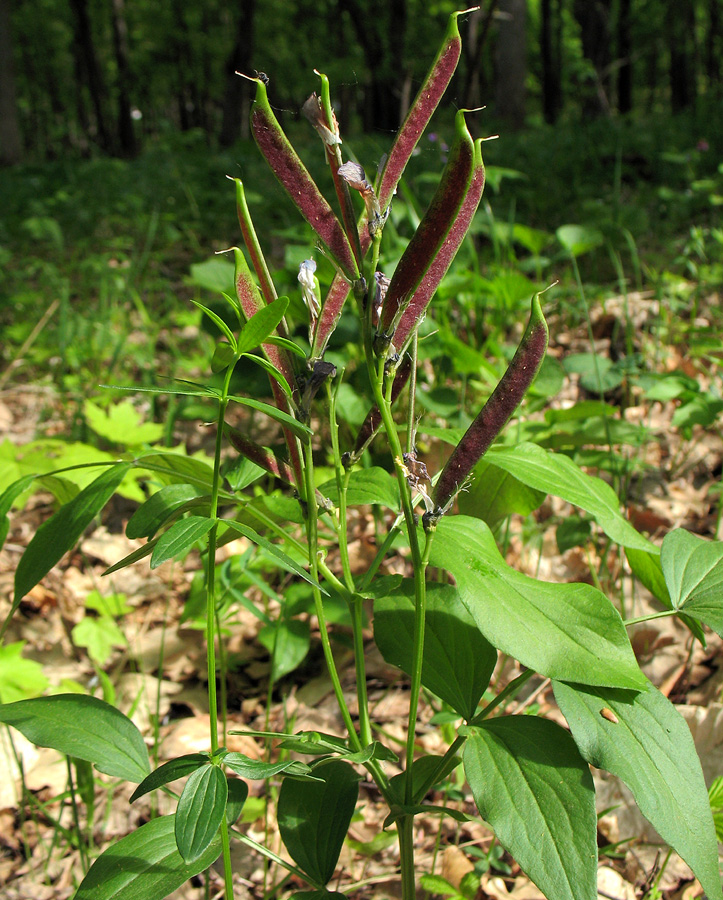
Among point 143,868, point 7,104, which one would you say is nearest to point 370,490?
point 143,868

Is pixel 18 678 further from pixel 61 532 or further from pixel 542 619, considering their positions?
pixel 542 619

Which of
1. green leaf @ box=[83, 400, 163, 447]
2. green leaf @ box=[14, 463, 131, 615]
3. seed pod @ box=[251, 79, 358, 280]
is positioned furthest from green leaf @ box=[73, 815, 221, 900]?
green leaf @ box=[83, 400, 163, 447]

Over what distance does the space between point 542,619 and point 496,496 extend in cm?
39

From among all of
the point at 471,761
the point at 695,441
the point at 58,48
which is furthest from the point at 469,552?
the point at 58,48

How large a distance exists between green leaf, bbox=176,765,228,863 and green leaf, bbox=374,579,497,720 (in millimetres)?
307

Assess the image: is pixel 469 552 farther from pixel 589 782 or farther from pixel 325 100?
pixel 325 100

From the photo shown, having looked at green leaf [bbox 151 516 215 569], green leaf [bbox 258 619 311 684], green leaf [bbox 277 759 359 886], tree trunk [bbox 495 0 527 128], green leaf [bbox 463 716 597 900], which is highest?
tree trunk [bbox 495 0 527 128]

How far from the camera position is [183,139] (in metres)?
11.0

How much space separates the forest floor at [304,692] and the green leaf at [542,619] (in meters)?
0.31

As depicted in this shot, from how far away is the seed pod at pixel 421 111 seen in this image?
0.70 metres

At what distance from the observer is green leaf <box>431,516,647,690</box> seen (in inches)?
28.1

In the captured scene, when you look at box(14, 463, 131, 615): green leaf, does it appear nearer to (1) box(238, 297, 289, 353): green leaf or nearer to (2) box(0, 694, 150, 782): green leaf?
(2) box(0, 694, 150, 782): green leaf

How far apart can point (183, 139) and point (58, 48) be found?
20277 mm

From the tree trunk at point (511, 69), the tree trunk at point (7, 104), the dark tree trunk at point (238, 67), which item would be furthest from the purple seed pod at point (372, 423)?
the tree trunk at point (7, 104)
